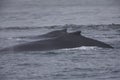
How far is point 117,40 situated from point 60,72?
8.73 m

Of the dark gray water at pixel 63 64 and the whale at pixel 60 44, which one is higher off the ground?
the whale at pixel 60 44

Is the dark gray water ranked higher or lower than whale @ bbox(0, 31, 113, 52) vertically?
lower

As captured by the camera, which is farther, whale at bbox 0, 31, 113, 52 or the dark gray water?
whale at bbox 0, 31, 113, 52

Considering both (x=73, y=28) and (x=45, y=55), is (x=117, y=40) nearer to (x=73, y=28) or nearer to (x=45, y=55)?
(x=45, y=55)

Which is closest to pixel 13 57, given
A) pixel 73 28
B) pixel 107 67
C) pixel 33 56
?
pixel 33 56

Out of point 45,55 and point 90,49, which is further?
point 90,49

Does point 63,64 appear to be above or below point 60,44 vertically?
below

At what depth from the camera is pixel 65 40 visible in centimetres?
1997

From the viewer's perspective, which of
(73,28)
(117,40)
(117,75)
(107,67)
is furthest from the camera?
(73,28)

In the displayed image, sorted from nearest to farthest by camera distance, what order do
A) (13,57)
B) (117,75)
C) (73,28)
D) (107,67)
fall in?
(117,75)
(107,67)
(13,57)
(73,28)

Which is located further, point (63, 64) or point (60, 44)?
point (60, 44)

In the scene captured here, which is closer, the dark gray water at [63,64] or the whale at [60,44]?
the dark gray water at [63,64]

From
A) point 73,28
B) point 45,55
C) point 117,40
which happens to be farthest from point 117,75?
point 73,28

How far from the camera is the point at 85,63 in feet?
55.4
